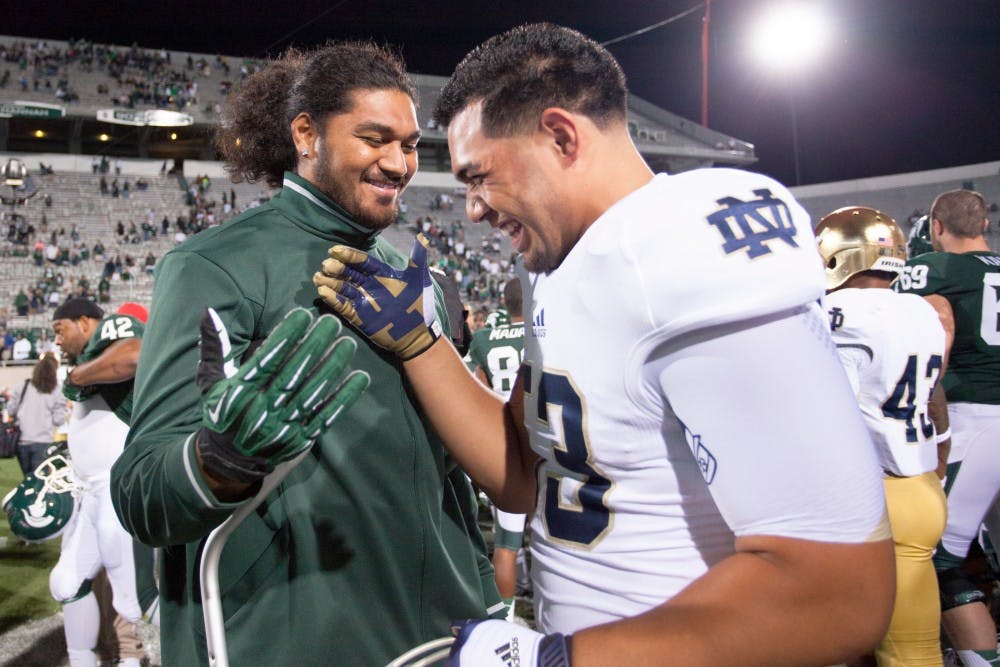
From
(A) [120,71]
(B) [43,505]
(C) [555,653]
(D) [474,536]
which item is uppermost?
(A) [120,71]

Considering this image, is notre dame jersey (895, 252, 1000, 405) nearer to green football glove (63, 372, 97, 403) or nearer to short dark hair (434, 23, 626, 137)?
short dark hair (434, 23, 626, 137)

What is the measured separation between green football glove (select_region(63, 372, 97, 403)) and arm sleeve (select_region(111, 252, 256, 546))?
2842mm

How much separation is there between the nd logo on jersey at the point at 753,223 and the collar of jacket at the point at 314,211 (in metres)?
0.98

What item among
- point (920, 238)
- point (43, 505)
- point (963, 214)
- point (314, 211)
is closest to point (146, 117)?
point (43, 505)

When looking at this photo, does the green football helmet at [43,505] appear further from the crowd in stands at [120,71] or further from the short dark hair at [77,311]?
the crowd in stands at [120,71]

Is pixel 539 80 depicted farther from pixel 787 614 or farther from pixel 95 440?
pixel 95 440

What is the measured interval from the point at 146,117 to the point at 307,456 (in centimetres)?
3443

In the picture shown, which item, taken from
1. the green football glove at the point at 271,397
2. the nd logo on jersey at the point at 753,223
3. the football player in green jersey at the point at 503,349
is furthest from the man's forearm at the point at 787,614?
the football player in green jersey at the point at 503,349

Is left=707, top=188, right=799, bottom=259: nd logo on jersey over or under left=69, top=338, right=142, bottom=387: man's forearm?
over

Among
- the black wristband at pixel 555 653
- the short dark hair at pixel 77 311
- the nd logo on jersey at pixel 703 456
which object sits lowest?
the black wristband at pixel 555 653

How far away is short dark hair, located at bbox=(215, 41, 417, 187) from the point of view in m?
1.79

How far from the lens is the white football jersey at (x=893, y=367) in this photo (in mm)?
3084

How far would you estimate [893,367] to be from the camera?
3107 mm

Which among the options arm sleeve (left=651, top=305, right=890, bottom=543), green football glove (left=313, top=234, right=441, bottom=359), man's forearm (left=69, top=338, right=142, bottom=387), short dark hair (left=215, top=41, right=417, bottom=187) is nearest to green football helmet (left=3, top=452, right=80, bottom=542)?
man's forearm (left=69, top=338, right=142, bottom=387)
